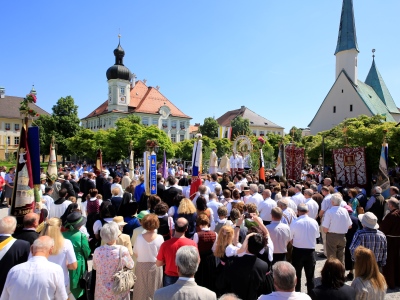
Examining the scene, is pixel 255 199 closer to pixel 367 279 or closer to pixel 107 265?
pixel 367 279

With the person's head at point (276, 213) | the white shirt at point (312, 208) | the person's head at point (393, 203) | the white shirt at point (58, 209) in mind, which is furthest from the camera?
the white shirt at point (312, 208)

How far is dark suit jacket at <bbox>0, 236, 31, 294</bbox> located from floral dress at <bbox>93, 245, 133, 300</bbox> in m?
0.94

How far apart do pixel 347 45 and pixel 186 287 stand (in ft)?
210

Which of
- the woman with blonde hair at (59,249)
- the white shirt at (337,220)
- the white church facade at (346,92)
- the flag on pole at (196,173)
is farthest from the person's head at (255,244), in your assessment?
the white church facade at (346,92)

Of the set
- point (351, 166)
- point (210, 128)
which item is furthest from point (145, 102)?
point (351, 166)

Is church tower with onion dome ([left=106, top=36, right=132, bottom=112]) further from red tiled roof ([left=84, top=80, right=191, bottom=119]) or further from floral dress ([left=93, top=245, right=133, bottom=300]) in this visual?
floral dress ([left=93, top=245, right=133, bottom=300])

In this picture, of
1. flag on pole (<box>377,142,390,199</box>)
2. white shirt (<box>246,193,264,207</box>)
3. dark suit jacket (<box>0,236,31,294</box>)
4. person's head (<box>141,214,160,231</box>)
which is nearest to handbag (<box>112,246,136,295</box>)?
person's head (<box>141,214,160,231</box>)

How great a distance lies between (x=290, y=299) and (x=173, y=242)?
2.27 m

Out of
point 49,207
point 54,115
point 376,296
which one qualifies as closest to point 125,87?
point 54,115

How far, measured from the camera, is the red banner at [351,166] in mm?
18500

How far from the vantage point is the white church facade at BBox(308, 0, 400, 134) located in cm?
5572

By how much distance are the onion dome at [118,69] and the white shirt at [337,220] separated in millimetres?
73058

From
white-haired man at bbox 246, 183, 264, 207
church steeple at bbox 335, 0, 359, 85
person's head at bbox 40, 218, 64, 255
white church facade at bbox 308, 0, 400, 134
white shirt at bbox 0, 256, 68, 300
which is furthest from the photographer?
church steeple at bbox 335, 0, 359, 85

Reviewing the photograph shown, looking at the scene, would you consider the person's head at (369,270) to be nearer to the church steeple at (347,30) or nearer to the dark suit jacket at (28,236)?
the dark suit jacket at (28,236)
